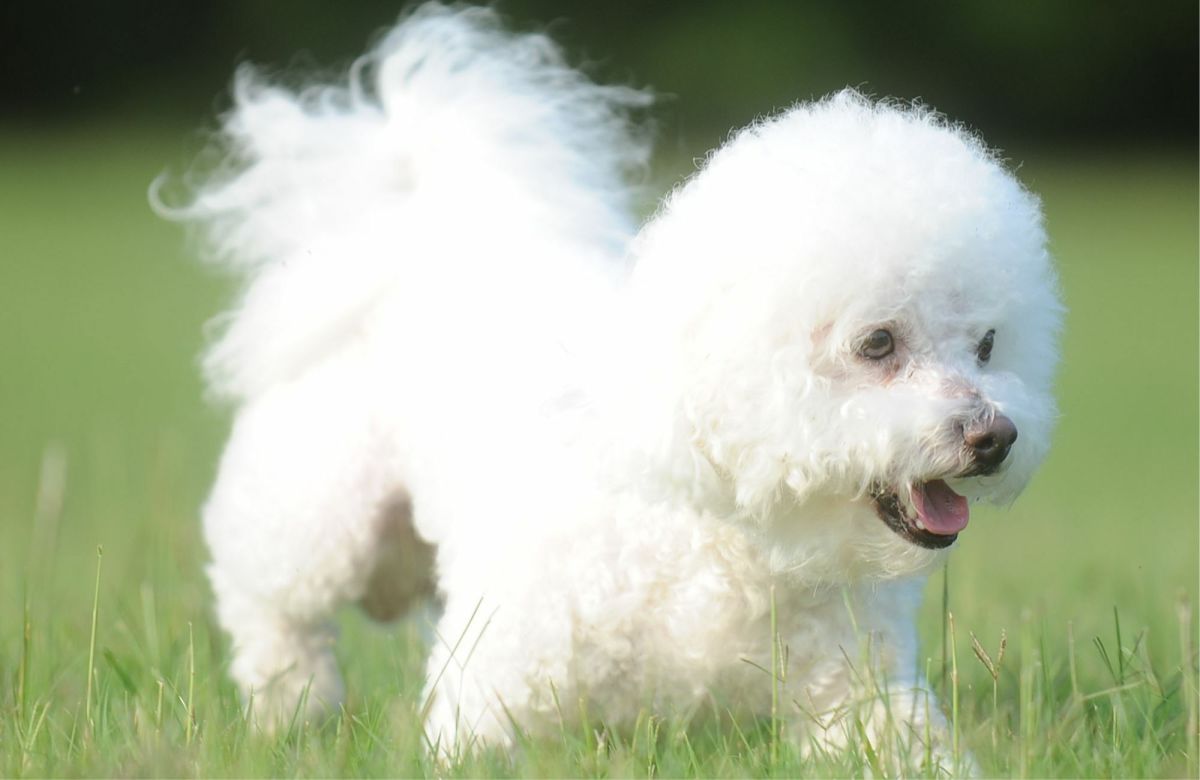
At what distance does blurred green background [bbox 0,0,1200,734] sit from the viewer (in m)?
5.87

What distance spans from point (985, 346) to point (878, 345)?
9.7 inches

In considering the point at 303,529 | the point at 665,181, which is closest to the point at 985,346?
the point at 303,529

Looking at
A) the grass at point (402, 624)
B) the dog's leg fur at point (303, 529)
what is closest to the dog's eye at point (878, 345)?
the grass at point (402, 624)

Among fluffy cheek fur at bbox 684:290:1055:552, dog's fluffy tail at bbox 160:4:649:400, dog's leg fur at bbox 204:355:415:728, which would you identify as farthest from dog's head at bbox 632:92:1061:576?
dog's leg fur at bbox 204:355:415:728

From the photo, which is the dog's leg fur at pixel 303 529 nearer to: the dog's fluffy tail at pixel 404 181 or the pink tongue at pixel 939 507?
the dog's fluffy tail at pixel 404 181

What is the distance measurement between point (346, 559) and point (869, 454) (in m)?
1.87

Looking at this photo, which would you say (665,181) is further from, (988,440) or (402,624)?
(988,440)

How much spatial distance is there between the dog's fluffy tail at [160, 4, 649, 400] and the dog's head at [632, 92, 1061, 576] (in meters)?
1.28

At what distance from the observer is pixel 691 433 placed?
114 inches

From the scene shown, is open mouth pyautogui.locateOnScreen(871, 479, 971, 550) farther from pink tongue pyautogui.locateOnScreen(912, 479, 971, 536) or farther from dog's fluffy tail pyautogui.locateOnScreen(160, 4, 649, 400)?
dog's fluffy tail pyautogui.locateOnScreen(160, 4, 649, 400)

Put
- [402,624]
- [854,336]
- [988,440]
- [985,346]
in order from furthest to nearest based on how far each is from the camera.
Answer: [402,624] < [985,346] < [854,336] < [988,440]

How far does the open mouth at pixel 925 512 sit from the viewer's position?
2844mm

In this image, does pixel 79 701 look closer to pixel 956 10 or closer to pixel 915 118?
pixel 915 118

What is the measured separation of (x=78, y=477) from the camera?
27.9ft
